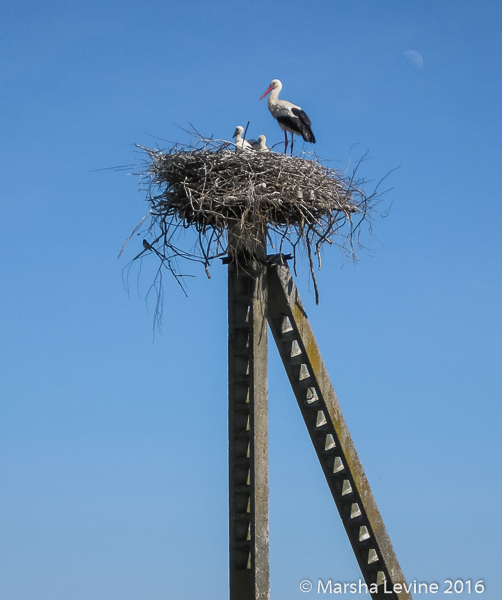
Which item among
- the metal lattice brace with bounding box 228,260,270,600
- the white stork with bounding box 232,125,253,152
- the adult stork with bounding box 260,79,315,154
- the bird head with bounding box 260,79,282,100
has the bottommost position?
the metal lattice brace with bounding box 228,260,270,600

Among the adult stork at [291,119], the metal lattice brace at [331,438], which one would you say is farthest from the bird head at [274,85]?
the metal lattice brace at [331,438]

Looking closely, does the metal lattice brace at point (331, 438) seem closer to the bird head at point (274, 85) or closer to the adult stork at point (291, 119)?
the adult stork at point (291, 119)

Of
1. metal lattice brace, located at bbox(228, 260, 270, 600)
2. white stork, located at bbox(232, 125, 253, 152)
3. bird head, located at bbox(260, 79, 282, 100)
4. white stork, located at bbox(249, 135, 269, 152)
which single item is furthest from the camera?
bird head, located at bbox(260, 79, 282, 100)

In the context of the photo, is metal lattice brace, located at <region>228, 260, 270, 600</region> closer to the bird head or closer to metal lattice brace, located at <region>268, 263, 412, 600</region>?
metal lattice brace, located at <region>268, 263, 412, 600</region>

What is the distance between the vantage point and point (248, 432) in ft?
21.3

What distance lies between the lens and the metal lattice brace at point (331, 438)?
6.86m

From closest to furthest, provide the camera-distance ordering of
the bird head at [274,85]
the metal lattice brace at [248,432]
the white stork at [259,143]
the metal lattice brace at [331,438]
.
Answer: the metal lattice brace at [248,432] → the metal lattice brace at [331,438] → the white stork at [259,143] → the bird head at [274,85]

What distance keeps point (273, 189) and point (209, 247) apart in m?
0.75

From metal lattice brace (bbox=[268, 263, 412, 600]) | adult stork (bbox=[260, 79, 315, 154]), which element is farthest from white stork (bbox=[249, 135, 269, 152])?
metal lattice brace (bbox=[268, 263, 412, 600])

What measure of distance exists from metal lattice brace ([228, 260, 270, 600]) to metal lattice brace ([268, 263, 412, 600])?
0.23 meters

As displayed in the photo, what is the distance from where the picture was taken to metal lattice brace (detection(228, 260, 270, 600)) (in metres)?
6.07

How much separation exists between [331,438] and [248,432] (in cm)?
91

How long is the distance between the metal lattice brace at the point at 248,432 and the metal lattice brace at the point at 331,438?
0.74ft

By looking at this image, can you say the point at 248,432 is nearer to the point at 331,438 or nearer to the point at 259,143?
the point at 331,438
